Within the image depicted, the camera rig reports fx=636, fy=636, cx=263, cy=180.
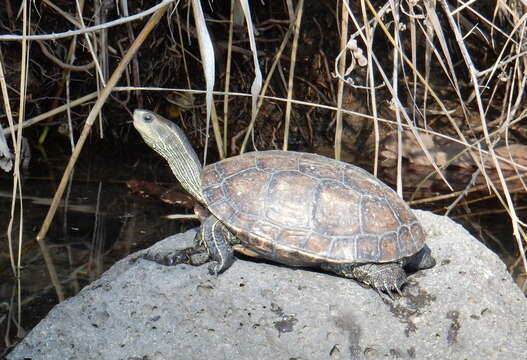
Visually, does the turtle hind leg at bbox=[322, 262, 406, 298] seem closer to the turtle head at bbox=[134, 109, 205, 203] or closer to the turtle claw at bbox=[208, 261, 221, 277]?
the turtle claw at bbox=[208, 261, 221, 277]

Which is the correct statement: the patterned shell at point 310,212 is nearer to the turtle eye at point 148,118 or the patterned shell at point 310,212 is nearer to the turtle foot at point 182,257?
the turtle foot at point 182,257

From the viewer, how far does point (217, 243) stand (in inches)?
98.4

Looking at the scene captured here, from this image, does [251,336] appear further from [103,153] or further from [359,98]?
[359,98]

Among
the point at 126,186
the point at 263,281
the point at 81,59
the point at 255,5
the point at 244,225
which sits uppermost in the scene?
the point at 255,5

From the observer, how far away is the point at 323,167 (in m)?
2.60

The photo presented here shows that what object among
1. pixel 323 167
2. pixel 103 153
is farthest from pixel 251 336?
pixel 103 153

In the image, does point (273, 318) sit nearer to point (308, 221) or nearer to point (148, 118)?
point (308, 221)

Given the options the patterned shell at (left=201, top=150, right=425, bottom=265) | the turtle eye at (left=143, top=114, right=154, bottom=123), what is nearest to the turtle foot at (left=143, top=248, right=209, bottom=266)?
the patterned shell at (left=201, top=150, right=425, bottom=265)

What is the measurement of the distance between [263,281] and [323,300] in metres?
0.24

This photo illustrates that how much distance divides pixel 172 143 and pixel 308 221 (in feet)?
2.62

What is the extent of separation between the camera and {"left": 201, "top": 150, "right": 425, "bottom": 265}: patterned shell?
241 centimetres

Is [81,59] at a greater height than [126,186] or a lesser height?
greater

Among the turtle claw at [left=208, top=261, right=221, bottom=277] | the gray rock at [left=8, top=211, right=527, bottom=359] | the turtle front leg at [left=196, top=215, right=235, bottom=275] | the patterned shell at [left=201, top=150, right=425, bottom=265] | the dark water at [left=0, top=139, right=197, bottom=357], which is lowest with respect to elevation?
the dark water at [left=0, top=139, right=197, bottom=357]

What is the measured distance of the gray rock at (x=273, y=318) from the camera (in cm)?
215
